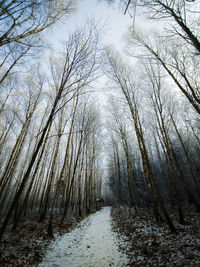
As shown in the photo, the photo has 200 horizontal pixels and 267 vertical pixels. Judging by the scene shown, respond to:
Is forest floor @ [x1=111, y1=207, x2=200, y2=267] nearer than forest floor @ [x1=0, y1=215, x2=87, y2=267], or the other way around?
forest floor @ [x1=111, y1=207, x2=200, y2=267]

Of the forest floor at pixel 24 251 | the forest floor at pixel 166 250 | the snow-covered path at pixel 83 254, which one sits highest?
the forest floor at pixel 166 250

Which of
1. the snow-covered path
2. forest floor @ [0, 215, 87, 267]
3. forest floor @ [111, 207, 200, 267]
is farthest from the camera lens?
the snow-covered path

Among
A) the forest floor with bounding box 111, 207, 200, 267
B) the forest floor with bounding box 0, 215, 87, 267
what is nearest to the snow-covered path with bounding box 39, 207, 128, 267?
the forest floor with bounding box 0, 215, 87, 267

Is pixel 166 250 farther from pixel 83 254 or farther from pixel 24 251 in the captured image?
pixel 24 251

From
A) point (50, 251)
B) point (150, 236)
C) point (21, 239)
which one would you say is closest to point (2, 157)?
point (21, 239)

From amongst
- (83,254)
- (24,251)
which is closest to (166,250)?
(83,254)

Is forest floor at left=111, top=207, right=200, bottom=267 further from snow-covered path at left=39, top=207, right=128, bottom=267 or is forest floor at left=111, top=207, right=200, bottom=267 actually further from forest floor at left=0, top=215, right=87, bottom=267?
forest floor at left=0, top=215, right=87, bottom=267

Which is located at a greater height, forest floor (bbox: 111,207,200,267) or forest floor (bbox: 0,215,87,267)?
forest floor (bbox: 111,207,200,267)

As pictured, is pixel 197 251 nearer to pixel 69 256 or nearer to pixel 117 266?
pixel 117 266

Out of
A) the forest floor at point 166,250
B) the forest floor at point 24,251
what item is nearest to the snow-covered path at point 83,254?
the forest floor at point 24,251

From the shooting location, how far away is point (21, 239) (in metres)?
4.95

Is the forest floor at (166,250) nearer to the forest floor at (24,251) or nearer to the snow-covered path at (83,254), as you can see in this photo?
the snow-covered path at (83,254)

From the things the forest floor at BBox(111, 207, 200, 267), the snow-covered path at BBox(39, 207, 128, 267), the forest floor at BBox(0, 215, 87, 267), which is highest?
the forest floor at BBox(111, 207, 200, 267)

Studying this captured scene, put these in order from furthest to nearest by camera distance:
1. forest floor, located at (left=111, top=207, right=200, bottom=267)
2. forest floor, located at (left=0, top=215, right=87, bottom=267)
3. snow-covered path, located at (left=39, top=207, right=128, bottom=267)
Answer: snow-covered path, located at (left=39, top=207, right=128, bottom=267), forest floor, located at (left=0, top=215, right=87, bottom=267), forest floor, located at (left=111, top=207, right=200, bottom=267)
